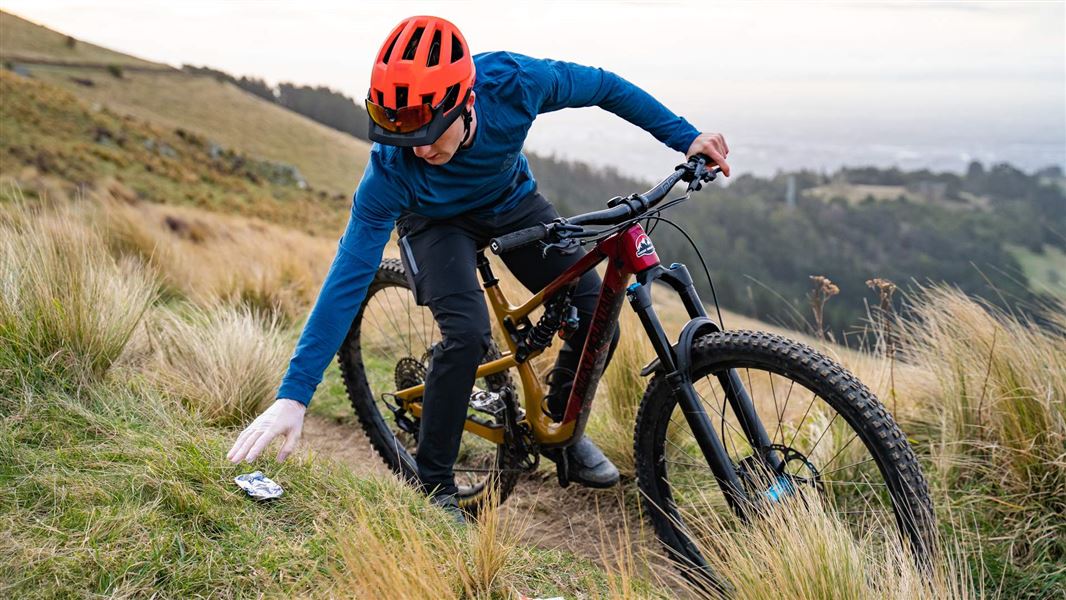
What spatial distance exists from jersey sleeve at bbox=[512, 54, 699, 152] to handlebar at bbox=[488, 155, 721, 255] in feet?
0.89

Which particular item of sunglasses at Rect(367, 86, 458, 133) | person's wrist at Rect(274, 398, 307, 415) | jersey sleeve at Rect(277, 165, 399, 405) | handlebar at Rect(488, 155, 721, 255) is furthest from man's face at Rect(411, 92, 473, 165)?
person's wrist at Rect(274, 398, 307, 415)

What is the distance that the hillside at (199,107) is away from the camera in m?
47.2

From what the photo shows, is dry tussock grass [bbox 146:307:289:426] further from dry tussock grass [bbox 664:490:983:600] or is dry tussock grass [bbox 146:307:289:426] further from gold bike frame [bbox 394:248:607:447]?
dry tussock grass [bbox 664:490:983:600]

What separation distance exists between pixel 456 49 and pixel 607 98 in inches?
32.3

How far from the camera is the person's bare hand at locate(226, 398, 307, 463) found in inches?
105

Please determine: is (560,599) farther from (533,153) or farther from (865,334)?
(533,153)

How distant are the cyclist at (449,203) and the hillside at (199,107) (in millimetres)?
43357

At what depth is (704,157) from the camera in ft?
10.8

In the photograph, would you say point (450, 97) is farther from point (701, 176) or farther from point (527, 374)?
point (527, 374)

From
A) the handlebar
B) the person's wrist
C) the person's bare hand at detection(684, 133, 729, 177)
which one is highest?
the person's bare hand at detection(684, 133, 729, 177)

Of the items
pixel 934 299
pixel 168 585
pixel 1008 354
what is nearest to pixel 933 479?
pixel 1008 354

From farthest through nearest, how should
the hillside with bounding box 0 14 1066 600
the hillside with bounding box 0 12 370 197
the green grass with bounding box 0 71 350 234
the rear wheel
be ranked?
the hillside with bounding box 0 12 370 197, the green grass with bounding box 0 71 350 234, the rear wheel, the hillside with bounding box 0 14 1066 600

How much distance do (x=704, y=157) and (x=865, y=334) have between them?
210cm

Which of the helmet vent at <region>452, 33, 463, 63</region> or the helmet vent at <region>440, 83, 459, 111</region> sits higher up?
the helmet vent at <region>452, 33, 463, 63</region>
